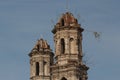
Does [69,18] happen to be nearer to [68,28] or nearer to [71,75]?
[68,28]

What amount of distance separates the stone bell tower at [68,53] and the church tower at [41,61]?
1131cm

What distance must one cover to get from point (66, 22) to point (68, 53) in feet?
17.6

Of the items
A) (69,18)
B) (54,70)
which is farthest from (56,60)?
(69,18)

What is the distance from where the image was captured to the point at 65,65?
76750 mm

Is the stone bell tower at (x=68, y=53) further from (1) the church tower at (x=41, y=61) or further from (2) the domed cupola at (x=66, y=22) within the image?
(1) the church tower at (x=41, y=61)

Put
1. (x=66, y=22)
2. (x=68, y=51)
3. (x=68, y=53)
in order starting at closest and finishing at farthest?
(x=68, y=53) → (x=68, y=51) → (x=66, y=22)

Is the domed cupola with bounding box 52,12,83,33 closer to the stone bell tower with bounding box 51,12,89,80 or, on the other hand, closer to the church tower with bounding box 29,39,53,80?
the stone bell tower with bounding box 51,12,89,80

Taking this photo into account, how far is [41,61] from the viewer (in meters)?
90.8

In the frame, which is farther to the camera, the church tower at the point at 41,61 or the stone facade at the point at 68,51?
the church tower at the point at 41,61

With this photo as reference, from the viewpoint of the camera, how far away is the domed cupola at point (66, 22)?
79.1 metres

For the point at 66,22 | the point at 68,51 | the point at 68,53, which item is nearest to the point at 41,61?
the point at 66,22

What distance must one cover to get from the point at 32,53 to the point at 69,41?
15.2 meters

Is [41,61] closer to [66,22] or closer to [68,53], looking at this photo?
[66,22]

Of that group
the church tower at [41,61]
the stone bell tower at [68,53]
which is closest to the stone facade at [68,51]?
the stone bell tower at [68,53]
